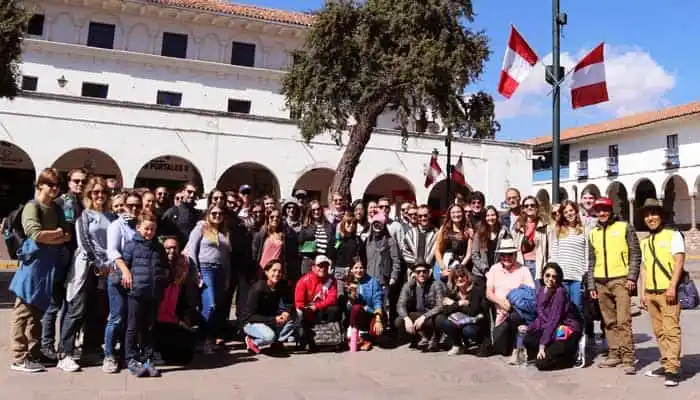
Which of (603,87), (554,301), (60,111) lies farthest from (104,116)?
(554,301)

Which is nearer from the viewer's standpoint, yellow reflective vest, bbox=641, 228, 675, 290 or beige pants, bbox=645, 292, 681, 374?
beige pants, bbox=645, 292, 681, 374

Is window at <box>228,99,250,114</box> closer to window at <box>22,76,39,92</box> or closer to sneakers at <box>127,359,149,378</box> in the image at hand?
window at <box>22,76,39,92</box>

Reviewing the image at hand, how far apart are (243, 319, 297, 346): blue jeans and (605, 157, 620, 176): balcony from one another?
37.5 m

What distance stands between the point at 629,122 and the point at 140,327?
39.8m

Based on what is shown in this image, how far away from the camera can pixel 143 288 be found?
19.0 feet

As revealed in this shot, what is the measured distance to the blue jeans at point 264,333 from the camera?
697cm

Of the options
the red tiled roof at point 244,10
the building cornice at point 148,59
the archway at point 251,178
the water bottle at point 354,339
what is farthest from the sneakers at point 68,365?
the building cornice at point 148,59

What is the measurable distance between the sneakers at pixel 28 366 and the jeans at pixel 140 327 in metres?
0.84

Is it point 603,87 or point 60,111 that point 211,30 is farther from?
point 603,87

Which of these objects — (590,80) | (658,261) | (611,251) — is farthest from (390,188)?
(658,261)

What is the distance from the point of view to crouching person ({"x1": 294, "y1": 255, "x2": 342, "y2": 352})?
7.30 m

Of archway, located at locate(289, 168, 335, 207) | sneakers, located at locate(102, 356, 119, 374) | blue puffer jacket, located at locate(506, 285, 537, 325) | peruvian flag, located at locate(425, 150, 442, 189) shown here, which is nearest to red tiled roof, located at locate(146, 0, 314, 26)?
archway, located at locate(289, 168, 335, 207)

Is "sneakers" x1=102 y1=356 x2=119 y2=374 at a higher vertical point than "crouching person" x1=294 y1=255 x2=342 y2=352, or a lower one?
lower

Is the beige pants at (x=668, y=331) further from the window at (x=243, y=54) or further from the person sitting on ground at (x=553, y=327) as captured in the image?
the window at (x=243, y=54)
